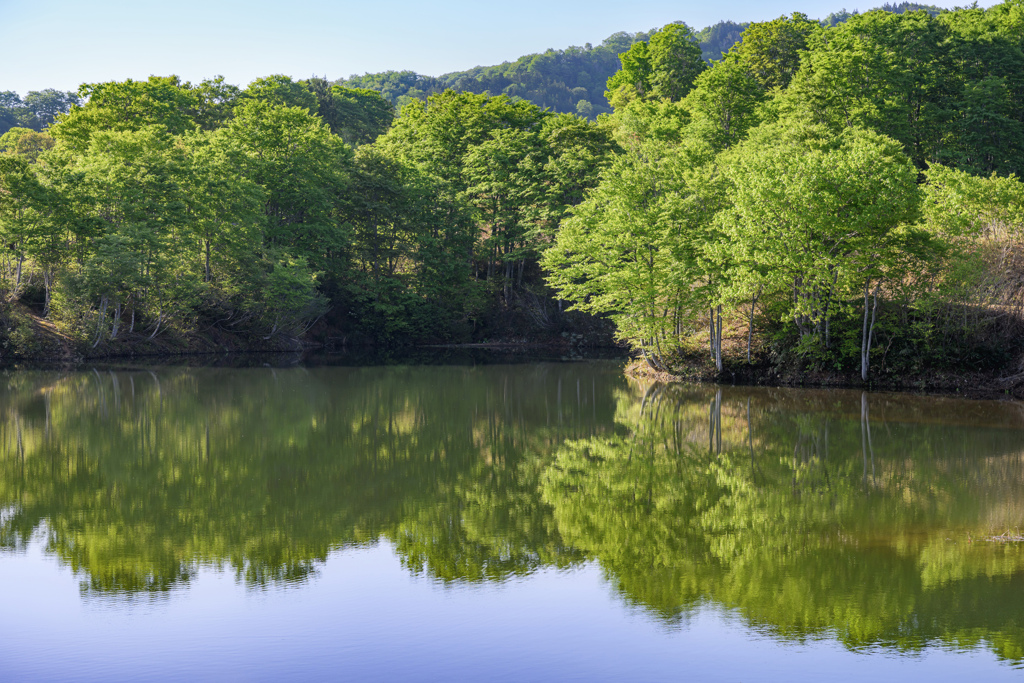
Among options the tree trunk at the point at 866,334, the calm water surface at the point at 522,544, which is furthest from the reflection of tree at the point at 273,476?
the tree trunk at the point at 866,334

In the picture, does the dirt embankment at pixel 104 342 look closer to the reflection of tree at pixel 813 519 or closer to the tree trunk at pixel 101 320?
the tree trunk at pixel 101 320

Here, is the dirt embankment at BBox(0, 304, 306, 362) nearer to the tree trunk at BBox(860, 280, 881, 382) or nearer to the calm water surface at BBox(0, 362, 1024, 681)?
the calm water surface at BBox(0, 362, 1024, 681)

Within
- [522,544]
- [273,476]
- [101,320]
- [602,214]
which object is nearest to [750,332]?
[602,214]

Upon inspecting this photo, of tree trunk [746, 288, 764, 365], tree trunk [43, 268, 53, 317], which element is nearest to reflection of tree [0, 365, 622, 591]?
tree trunk [746, 288, 764, 365]

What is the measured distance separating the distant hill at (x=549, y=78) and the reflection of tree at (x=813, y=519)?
111m

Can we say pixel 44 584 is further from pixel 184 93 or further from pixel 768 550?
pixel 184 93

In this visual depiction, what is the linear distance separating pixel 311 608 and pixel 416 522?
124 inches

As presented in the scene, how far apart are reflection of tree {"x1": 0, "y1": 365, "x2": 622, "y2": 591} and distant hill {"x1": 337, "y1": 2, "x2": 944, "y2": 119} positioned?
344 ft

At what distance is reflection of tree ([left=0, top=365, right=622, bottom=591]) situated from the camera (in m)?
10.2

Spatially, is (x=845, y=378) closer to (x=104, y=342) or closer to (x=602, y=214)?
(x=602, y=214)

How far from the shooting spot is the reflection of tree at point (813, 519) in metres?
8.29

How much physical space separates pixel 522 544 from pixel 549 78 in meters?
135

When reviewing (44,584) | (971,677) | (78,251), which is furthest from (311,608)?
(78,251)

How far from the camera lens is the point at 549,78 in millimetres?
138250
